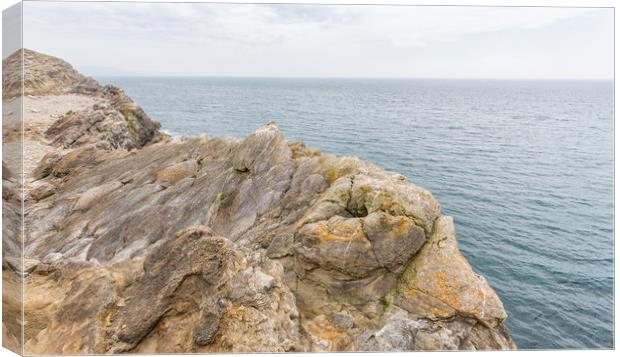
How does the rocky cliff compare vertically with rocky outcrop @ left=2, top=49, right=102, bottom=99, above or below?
below

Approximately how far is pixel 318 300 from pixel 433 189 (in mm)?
26340

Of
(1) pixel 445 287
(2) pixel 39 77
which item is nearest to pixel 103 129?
(2) pixel 39 77

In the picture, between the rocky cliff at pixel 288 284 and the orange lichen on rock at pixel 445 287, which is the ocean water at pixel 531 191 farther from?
the rocky cliff at pixel 288 284

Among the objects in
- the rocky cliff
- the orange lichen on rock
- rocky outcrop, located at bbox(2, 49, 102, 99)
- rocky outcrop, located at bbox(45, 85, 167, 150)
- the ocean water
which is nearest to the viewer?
the rocky cliff

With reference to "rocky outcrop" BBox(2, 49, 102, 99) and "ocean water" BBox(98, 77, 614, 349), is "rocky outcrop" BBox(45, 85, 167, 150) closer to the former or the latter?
"rocky outcrop" BBox(2, 49, 102, 99)

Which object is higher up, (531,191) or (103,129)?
(103,129)

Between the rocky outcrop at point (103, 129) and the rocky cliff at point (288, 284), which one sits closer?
the rocky cliff at point (288, 284)

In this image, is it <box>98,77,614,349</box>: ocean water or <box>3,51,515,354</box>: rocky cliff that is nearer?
<box>3,51,515,354</box>: rocky cliff

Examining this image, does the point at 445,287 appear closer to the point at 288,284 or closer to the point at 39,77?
the point at 288,284

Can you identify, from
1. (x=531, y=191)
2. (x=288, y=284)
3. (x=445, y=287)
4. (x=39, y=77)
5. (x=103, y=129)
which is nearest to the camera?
(x=445, y=287)

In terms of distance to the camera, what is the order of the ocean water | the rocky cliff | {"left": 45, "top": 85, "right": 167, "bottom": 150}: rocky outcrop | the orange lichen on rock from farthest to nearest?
{"left": 45, "top": 85, "right": 167, "bottom": 150}: rocky outcrop → the ocean water → the orange lichen on rock → the rocky cliff

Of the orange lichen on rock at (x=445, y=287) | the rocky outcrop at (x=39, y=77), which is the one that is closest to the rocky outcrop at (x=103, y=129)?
the rocky outcrop at (x=39, y=77)

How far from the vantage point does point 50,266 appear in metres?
14.1

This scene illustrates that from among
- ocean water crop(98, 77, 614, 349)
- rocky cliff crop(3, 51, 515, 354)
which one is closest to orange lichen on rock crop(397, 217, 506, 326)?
rocky cliff crop(3, 51, 515, 354)
